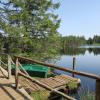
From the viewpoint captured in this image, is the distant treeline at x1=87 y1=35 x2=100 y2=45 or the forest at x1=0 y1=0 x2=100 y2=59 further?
the distant treeline at x1=87 y1=35 x2=100 y2=45

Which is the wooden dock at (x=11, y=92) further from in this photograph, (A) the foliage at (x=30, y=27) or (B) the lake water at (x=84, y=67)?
(A) the foliage at (x=30, y=27)

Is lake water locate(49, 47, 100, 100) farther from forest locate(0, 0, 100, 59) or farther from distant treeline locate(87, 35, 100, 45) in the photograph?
distant treeline locate(87, 35, 100, 45)

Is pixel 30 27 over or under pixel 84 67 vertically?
over

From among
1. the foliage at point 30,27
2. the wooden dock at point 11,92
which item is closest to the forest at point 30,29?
the foliage at point 30,27

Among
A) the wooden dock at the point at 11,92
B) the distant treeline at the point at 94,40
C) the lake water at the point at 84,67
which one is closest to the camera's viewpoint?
the wooden dock at the point at 11,92

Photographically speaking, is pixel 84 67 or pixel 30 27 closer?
pixel 30 27

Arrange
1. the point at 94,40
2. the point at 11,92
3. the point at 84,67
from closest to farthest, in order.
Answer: the point at 11,92, the point at 84,67, the point at 94,40

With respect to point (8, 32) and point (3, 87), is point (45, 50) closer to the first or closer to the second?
point (8, 32)

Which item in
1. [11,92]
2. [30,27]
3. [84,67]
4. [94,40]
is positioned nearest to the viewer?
[11,92]

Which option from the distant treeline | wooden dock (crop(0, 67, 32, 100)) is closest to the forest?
wooden dock (crop(0, 67, 32, 100))

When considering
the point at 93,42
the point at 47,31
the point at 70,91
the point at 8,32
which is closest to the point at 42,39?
the point at 47,31

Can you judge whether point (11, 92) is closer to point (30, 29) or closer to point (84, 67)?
point (30, 29)

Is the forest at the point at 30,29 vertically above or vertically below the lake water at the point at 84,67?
above

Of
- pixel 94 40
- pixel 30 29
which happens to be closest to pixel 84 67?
pixel 30 29
